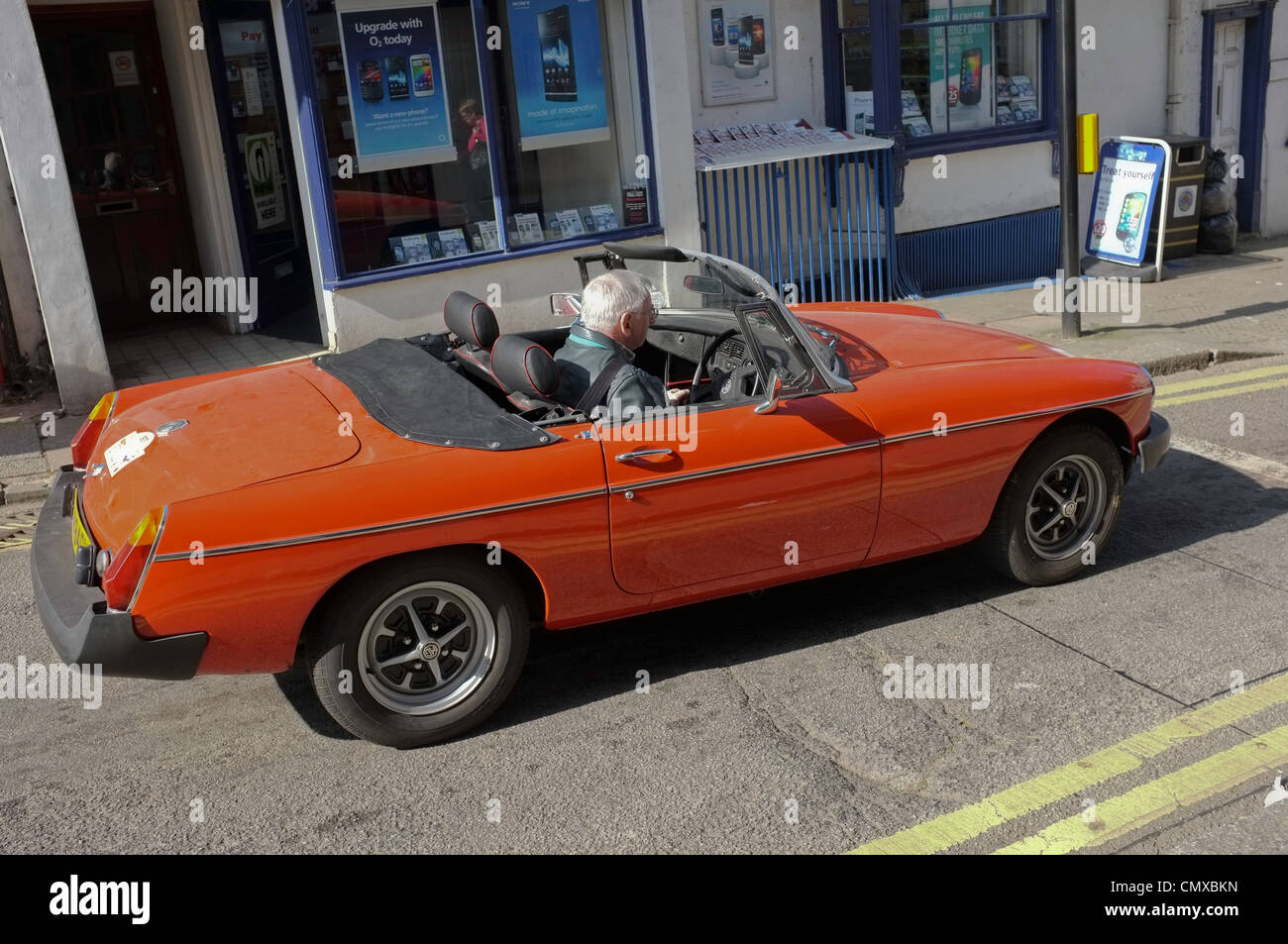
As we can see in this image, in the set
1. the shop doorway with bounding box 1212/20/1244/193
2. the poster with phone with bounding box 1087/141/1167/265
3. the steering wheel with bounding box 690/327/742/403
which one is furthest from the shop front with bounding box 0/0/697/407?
the shop doorway with bounding box 1212/20/1244/193

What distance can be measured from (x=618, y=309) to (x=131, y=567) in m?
2.00

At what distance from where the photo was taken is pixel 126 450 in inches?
182

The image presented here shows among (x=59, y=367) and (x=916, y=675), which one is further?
(x=59, y=367)

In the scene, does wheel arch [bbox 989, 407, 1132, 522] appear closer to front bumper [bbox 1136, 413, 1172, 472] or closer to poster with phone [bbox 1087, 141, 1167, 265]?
front bumper [bbox 1136, 413, 1172, 472]

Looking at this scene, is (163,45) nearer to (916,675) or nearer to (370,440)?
(370,440)

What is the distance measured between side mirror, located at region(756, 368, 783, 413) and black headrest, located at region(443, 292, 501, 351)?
1188 millimetres

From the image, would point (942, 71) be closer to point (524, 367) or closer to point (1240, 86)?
point (1240, 86)

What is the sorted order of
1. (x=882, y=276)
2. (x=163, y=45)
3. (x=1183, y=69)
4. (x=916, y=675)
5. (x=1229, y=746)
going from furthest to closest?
(x=1183, y=69), (x=882, y=276), (x=163, y=45), (x=916, y=675), (x=1229, y=746)

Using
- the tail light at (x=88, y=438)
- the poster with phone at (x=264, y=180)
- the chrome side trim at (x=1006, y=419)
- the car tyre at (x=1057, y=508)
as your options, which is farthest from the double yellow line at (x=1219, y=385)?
the poster with phone at (x=264, y=180)

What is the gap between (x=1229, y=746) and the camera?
4.30 meters

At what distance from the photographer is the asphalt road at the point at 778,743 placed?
13.0 feet

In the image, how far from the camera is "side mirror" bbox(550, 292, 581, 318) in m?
5.80
